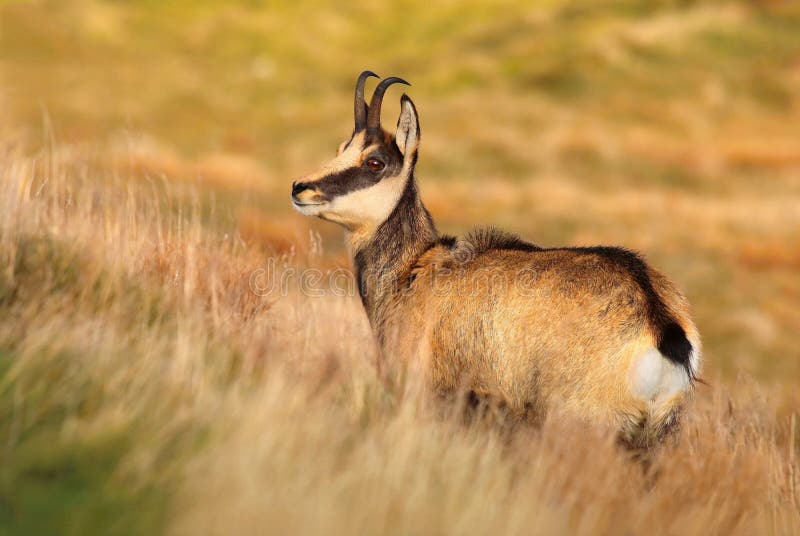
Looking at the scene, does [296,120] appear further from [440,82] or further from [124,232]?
[124,232]

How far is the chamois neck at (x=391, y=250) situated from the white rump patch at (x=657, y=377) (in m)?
2.11

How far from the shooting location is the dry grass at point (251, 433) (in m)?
4.19

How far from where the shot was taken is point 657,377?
5.87 m

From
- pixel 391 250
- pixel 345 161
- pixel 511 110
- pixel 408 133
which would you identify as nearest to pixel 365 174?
pixel 345 161

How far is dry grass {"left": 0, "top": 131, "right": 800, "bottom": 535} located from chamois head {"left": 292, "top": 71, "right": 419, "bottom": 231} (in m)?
0.84

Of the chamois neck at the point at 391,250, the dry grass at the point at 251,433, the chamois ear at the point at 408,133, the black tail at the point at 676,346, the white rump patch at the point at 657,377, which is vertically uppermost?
the chamois ear at the point at 408,133

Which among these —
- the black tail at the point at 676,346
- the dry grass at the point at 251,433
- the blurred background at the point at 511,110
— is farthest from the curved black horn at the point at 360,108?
the black tail at the point at 676,346

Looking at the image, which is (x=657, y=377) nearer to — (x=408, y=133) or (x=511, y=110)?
(x=408, y=133)

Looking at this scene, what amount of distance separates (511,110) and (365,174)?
46.6 metres

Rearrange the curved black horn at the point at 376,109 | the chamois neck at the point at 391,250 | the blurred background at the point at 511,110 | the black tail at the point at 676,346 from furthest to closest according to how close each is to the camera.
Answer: the blurred background at the point at 511,110, the chamois neck at the point at 391,250, the curved black horn at the point at 376,109, the black tail at the point at 676,346

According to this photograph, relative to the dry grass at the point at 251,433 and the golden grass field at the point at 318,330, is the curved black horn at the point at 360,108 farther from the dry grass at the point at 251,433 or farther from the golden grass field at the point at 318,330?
the dry grass at the point at 251,433

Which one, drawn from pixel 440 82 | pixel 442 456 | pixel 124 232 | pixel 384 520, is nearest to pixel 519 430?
pixel 442 456

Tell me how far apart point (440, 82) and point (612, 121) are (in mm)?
14164

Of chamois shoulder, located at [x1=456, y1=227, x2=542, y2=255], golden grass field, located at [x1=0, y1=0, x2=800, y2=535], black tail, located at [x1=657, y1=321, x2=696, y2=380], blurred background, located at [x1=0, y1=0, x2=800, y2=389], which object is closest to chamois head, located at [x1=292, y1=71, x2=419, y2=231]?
chamois shoulder, located at [x1=456, y1=227, x2=542, y2=255]
